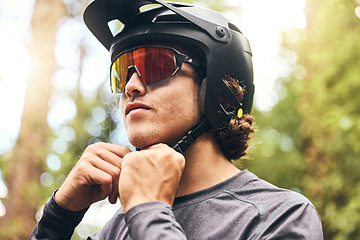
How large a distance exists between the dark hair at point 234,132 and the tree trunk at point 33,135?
4842 millimetres

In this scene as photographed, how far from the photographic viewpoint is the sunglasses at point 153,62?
2.38 meters

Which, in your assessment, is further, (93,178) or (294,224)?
(93,178)

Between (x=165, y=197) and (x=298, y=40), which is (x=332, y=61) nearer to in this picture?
(x=298, y=40)

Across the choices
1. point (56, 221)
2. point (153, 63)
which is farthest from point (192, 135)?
point (56, 221)

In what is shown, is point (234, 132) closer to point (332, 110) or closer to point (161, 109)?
point (161, 109)

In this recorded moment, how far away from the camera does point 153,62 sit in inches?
94.0

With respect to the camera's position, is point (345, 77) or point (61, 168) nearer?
point (345, 77)

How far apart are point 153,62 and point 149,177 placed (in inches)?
32.0

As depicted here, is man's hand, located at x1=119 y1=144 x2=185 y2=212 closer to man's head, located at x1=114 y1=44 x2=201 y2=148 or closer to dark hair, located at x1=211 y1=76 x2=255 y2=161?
man's head, located at x1=114 y1=44 x2=201 y2=148

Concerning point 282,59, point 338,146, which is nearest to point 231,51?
point 338,146

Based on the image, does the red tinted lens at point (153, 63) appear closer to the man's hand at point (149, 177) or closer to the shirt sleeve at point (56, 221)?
the man's hand at point (149, 177)

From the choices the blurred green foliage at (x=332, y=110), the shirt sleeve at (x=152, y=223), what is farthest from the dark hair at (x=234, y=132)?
the blurred green foliage at (x=332, y=110)

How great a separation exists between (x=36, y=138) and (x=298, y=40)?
340 inches

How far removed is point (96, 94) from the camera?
11.4 m
